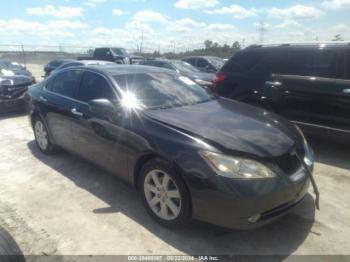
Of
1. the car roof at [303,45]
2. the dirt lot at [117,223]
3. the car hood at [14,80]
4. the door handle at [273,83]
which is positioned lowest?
the dirt lot at [117,223]

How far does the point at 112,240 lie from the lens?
9.73ft

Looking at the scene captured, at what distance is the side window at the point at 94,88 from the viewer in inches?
150

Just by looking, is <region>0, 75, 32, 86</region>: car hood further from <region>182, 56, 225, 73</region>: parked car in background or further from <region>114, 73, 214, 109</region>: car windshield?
<region>182, 56, 225, 73</region>: parked car in background

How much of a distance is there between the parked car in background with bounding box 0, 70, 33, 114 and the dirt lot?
3869mm

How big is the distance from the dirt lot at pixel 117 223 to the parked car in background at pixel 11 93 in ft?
12.7

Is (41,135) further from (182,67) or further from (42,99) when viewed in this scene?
(182,67)

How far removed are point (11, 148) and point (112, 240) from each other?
367 centimetres

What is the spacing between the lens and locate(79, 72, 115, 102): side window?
3.82m

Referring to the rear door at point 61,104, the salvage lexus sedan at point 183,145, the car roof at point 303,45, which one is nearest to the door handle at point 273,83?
the car roof at point 303,45

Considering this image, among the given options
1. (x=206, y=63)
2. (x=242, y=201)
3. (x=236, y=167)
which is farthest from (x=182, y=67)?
(x=242, y=201)

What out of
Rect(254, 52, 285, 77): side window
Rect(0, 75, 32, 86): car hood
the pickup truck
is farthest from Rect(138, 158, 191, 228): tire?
the pickup truck

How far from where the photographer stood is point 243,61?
19.0 feet

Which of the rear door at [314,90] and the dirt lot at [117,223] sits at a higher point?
the rear door at [314,90]

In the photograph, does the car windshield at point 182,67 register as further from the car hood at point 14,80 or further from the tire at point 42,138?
the tire at point 42,138
